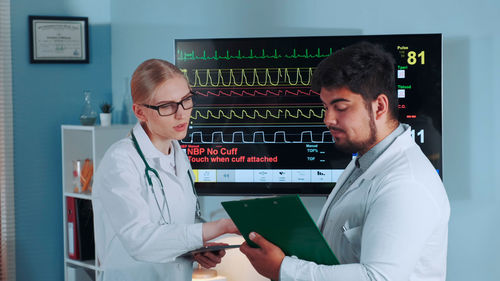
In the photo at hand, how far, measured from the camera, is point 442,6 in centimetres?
325

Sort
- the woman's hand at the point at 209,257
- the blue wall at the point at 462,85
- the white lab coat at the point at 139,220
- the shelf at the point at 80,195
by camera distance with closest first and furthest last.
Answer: the white lab coat at the point at 139,220, the woman's hand at the point at 209,257, the blue wall at the point at 462,85, the shelf at the point at 80,195

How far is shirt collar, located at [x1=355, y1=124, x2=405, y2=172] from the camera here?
1.58m

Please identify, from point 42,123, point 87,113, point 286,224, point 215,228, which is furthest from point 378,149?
point 42,123

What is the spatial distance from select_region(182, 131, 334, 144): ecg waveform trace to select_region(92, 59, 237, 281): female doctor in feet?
4.44

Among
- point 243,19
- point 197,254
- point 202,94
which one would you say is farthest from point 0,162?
point 197,254

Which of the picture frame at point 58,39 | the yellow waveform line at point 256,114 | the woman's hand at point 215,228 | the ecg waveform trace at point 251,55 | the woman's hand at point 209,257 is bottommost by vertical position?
the woman's hand at point 209,257

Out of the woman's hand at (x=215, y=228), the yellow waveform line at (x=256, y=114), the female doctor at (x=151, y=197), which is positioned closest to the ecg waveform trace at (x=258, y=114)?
the yellow waveform line at (x=256, y=114)

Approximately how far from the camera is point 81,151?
152 inches

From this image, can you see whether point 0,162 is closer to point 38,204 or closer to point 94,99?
point 38,204

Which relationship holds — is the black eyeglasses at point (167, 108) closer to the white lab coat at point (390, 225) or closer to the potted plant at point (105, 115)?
the white lab coat at point (390, 225)

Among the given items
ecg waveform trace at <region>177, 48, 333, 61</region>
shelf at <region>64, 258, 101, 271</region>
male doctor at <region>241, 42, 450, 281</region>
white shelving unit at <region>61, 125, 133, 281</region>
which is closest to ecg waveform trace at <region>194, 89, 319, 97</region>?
ecg waveform trace at <region>177, 48, 333, 61</region>

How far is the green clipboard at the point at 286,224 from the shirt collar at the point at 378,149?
28 centimetres

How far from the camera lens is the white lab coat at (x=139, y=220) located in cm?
178

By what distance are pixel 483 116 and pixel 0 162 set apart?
9.41ft
